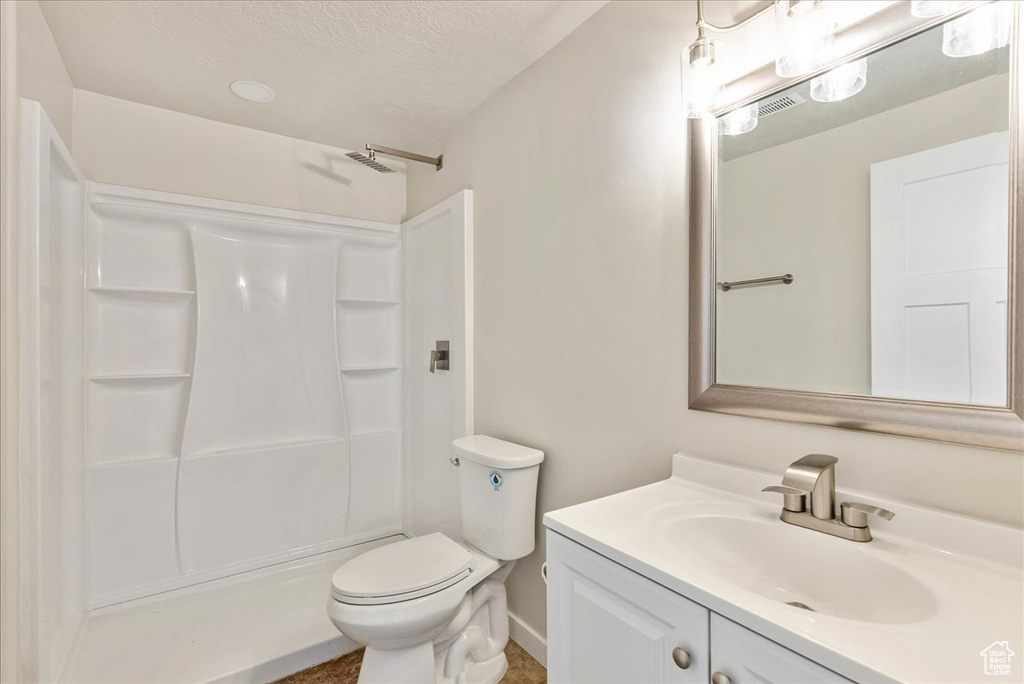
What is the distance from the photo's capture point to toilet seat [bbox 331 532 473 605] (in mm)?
1467

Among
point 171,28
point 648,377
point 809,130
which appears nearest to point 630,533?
point 648,377

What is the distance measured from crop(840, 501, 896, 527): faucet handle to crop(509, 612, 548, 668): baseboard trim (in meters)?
1.30

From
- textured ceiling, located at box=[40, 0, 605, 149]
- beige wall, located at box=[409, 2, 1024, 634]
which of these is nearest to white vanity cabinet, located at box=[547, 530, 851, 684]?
beige wall, located at box=[409, 2, 1024, 634]

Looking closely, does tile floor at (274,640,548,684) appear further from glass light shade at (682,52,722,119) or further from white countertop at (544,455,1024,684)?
glass light shade at (682,52,722,119)

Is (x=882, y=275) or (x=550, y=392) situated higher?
(x=882, y=275)

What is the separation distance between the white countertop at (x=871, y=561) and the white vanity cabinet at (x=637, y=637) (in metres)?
0.02

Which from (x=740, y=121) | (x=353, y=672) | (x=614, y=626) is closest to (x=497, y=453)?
(x=614, y=626)

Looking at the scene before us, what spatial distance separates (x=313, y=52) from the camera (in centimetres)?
179

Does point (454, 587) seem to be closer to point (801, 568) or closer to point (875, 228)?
point (801, 568)

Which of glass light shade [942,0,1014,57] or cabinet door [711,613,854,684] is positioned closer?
cabinet door [711,613,854,684]

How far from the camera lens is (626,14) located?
1443 mm

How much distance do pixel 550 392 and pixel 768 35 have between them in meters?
1.20

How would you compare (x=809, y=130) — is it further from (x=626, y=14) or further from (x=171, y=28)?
(x=171, y=28)

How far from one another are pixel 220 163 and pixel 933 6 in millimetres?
2710
